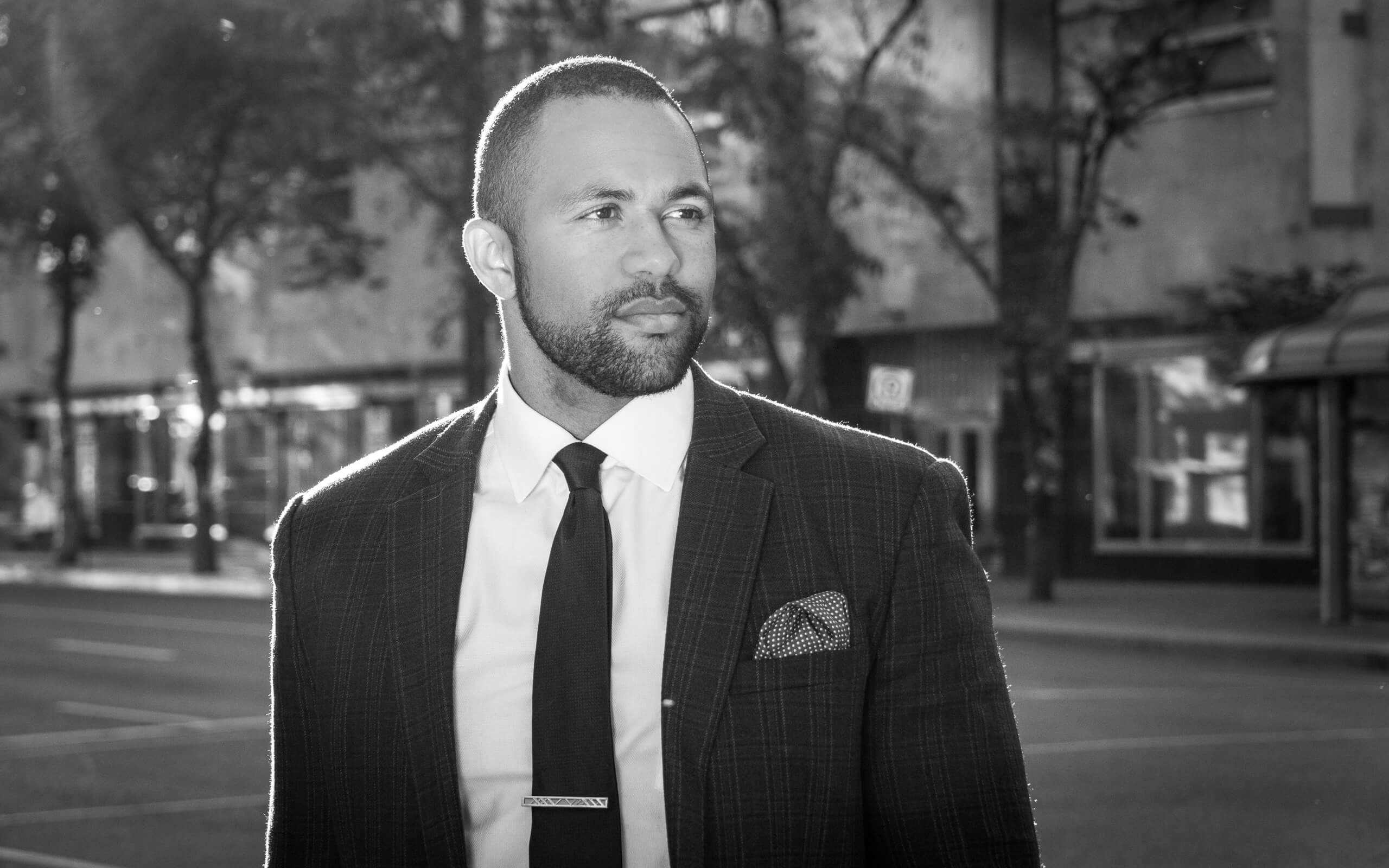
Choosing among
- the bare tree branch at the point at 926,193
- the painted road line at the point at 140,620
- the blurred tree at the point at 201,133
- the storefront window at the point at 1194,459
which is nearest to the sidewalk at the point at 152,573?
the blurred tree at the point at 201,133

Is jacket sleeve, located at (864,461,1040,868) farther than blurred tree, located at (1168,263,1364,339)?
No

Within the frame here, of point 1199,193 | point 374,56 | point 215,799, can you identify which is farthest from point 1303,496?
point 215,799

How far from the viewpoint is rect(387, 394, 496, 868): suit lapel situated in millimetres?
2475

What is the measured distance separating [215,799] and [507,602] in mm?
7027

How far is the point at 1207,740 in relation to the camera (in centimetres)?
1032

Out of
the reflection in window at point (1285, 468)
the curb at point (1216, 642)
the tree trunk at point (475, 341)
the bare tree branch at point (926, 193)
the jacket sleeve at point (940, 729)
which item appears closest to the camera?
the jacket sleeve at point (940, 729)

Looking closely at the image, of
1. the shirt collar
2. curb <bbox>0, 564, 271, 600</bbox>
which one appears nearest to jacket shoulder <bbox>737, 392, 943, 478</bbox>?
the shirt collar

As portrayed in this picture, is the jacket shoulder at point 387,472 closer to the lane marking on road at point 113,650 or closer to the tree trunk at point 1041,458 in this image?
the lane marking on road at point 113,650

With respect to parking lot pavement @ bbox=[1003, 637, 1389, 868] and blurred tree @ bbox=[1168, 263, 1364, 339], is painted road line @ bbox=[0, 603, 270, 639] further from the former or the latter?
blurred tree @ bbox=[1168, 263, 1364, 339]

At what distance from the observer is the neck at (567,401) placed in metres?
2.68

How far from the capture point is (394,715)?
8.34 ft

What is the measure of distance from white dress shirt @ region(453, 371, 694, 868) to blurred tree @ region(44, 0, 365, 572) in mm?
19878

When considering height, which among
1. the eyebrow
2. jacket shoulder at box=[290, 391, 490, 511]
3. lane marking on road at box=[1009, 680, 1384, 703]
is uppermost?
the eyebrow

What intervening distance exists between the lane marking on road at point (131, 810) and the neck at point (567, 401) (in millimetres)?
6539
